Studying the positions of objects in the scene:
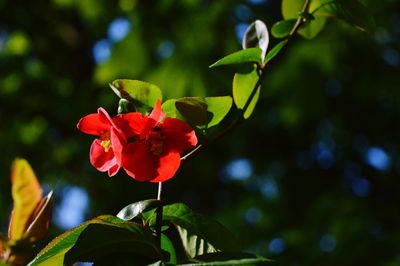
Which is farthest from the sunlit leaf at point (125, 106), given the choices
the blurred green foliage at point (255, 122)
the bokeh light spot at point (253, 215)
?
the bokeh light spot at point (253, 215)

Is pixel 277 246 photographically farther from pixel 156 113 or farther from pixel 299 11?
pixel 156 113

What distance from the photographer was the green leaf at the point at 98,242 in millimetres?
353

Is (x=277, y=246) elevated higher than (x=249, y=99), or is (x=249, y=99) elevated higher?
(x=249, y=99)

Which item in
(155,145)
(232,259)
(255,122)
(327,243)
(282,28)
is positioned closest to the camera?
(232,259)

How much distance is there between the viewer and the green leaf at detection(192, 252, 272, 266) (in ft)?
1.04

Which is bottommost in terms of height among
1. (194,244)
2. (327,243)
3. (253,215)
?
(253,215)

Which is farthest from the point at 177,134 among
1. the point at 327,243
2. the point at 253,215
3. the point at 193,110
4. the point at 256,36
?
the point at 253,215

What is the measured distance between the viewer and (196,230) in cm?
40

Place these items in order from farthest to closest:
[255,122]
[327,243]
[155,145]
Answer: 1. [255,122]
2. [327,243]
3. [155,145]

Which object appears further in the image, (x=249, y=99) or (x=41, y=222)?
(x=249, y=99)

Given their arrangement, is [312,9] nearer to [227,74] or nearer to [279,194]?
[227,74]

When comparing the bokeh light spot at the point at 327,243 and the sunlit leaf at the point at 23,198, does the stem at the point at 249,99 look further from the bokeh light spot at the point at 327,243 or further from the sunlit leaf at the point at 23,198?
the bokeh light spot at the point at 327,243

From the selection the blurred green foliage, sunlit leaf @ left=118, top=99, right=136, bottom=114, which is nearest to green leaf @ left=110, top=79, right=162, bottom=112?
sunlit leaf @ left=118, top=99, right=136, bottom=114

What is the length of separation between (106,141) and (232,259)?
15 centimetres
